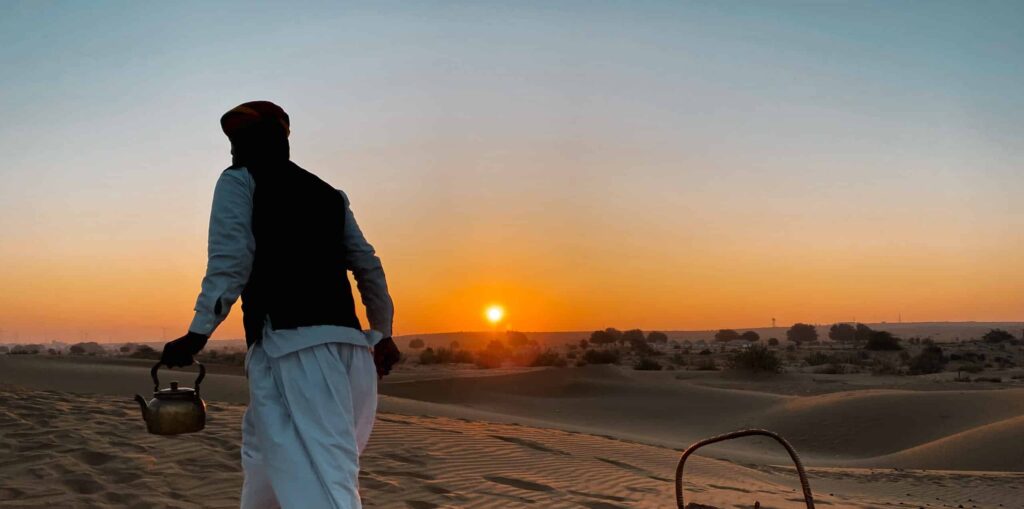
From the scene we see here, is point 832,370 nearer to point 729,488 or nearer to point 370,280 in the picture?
point 729,488

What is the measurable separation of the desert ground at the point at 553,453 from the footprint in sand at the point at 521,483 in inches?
0.8

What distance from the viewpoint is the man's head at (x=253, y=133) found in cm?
338

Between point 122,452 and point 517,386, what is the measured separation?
1945 cm

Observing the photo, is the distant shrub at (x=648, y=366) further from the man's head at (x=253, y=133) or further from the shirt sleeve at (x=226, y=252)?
the shirt sleeve at (x=226, y=252)

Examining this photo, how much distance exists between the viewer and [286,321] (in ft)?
10.2

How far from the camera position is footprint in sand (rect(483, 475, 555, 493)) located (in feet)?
26.0

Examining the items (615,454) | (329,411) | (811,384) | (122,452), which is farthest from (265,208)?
(811,384)

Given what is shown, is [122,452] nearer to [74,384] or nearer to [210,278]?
[210,278]

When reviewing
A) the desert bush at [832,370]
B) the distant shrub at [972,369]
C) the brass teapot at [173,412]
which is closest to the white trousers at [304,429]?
the brass teapot at [173,412]

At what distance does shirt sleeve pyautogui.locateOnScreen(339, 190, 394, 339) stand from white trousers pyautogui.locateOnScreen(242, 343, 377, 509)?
44 cm

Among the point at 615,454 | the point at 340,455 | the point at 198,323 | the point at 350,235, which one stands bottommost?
the point at 615,454

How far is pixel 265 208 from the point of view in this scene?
3191 mm

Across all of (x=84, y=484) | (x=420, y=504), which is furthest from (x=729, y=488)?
(x=84, y=484)

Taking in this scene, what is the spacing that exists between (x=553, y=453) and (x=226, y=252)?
7981 mm
